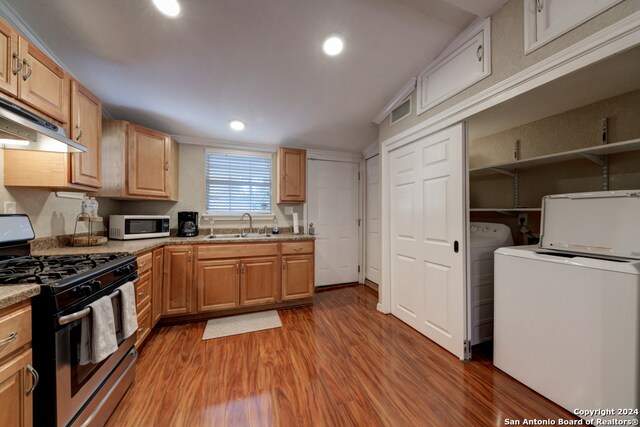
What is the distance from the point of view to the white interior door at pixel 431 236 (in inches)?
72.9

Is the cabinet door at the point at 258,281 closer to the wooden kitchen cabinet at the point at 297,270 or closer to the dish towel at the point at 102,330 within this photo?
the wooden kitchen cabinet at the point at 297,270

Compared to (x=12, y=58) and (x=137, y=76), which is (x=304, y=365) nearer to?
(x=12, y=58)

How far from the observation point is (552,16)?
4.18 ft

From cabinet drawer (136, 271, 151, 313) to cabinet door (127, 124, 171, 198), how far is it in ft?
3.21

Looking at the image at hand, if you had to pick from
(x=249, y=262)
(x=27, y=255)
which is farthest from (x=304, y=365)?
(x=27, y=255)

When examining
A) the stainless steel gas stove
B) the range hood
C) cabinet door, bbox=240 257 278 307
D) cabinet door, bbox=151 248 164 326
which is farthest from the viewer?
cabinet door, bbox=240 257 278 307

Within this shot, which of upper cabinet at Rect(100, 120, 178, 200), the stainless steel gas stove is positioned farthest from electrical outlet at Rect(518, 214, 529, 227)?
upper cabinet at Rect(100, 120, 178, 200)

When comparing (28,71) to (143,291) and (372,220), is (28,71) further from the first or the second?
(372,220)

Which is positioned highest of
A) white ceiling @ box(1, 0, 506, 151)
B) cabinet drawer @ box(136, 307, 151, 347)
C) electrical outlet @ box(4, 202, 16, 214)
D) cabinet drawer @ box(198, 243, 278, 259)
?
white ceiling @ box(1, 0, 506, 151)

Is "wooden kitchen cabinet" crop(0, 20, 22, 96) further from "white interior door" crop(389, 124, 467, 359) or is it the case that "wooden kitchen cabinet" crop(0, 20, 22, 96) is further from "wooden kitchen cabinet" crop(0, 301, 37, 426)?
"white interior door" crop(389, 124, 467, 359)

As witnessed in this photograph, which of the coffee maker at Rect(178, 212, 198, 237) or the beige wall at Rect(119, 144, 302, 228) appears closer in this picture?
the coffee maker at Rect(178, 212, 198, 237)

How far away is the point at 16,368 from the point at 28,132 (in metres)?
1.22

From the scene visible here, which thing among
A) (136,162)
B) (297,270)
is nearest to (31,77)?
(136,162)

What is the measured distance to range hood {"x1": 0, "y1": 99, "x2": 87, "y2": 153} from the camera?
1041 millimetres
